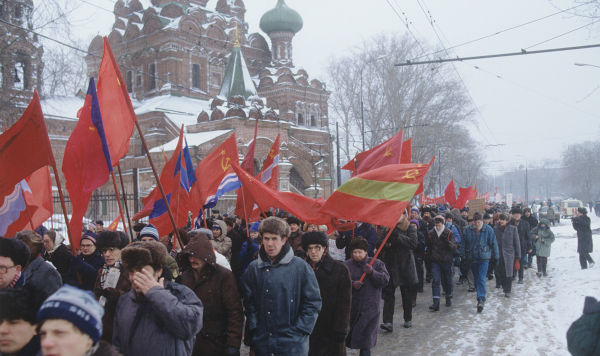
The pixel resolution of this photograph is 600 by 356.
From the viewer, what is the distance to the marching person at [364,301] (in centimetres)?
561

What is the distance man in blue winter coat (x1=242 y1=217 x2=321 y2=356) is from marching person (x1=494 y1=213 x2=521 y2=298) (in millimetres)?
6792

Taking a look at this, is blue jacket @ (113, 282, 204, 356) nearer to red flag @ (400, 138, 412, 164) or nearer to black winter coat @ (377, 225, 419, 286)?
black winter coat @ (377, 225, 419, 286)

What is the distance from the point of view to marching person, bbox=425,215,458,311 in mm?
8820

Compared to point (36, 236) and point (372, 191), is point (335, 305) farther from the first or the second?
point (36, 236)

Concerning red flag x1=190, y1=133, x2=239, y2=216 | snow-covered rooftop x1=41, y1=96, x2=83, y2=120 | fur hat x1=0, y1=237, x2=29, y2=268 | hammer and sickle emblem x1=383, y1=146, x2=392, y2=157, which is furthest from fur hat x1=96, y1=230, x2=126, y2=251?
snow-covered rooftop x1=41, y1=96, x2=83, y2=120

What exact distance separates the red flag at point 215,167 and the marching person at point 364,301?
10.3 feet

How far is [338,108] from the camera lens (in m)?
36.2

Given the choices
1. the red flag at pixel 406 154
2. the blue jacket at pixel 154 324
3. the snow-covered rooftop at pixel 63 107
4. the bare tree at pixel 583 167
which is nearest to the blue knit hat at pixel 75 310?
the blue jacket at pixel 154 324

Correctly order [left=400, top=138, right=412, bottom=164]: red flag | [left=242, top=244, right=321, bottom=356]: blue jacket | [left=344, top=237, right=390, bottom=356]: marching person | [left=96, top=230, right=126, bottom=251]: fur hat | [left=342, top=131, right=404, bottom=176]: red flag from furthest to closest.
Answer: [left=400, top=138, right=412, bottom=164]: red flag
[left=342, top=131, right=404, bottom=176]: red flag
[left=344, top=237, right=390, bottom=356]: marching person
[left=96, top=230, right=126, bottom=251]: fur hat
[left=242, top=244, right=321, bottom=356]: blue jacket

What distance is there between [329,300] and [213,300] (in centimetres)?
123


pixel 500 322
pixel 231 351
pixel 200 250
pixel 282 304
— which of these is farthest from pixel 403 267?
pixel 200 250

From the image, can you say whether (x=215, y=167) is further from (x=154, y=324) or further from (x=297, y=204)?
(x=154, y=324)

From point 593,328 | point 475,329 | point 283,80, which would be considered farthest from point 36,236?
point 283,80

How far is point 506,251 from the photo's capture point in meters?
9.85
